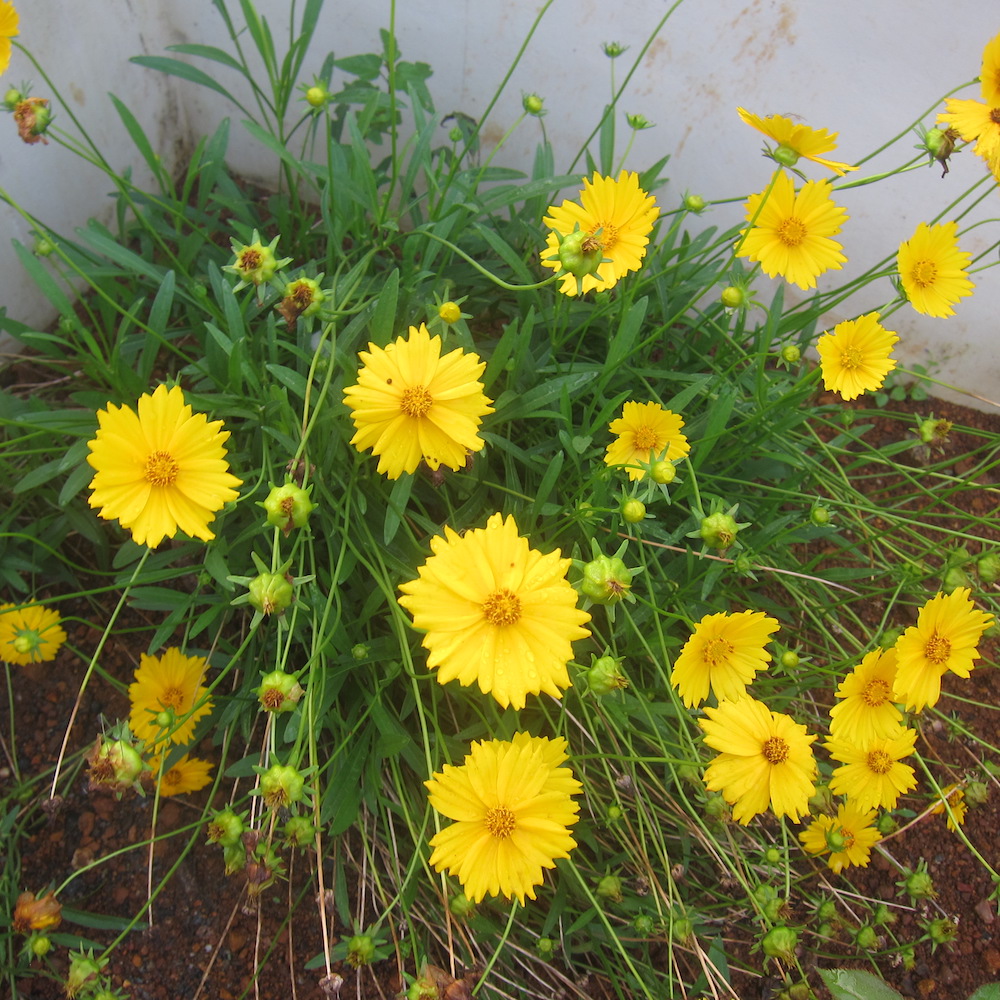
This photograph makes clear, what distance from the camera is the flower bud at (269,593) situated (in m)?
0.98

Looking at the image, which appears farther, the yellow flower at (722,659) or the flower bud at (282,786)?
the yellow flower at (722,659)

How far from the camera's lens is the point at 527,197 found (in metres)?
1.46

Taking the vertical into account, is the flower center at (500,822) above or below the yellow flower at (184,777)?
above

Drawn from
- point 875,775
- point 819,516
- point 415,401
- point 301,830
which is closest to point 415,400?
point 415,401

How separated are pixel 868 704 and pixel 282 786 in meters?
0.80

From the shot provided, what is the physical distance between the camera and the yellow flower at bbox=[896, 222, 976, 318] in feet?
4.41

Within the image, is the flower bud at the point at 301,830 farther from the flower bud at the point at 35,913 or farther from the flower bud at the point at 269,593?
the flower bud at the point at 35,913

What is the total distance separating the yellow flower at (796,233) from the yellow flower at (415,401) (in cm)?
55

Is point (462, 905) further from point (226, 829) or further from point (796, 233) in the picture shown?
point (796, 233)

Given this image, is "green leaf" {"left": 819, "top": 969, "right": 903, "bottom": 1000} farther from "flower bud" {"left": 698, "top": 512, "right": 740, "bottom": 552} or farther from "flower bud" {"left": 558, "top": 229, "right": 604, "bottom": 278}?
"flower bud" {"left": 558, "top": 229, "right": 604, "bottom": 278}

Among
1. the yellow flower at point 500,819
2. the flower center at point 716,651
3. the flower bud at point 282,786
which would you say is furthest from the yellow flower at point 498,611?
the flower center at point 716,651

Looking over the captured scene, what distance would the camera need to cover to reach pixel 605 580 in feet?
3.38

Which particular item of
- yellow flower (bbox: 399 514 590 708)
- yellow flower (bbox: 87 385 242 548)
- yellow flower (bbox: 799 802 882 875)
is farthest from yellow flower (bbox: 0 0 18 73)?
yellow flower (bbox: 799 802 882 875)

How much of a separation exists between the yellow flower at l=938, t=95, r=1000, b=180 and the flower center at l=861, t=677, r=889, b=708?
69cm
